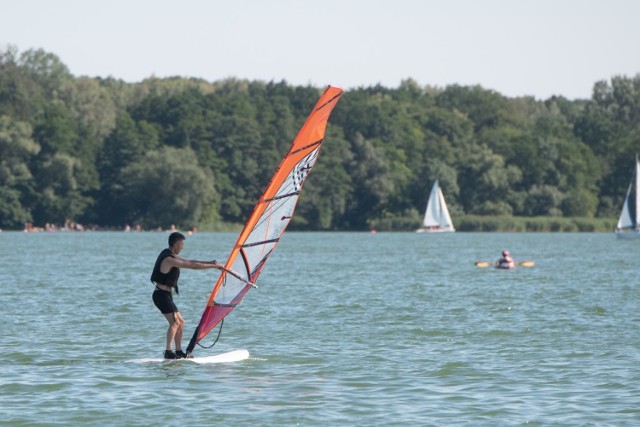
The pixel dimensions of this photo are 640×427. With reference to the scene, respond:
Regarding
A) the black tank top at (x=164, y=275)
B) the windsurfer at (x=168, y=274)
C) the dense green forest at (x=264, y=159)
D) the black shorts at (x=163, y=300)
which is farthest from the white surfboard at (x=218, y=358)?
the dense green forest at (x=264, y=159)

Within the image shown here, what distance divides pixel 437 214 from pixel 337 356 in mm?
89838

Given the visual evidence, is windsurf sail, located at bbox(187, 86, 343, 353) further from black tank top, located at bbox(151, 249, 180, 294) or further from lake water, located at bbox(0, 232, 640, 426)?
lake water, located at bbox(0, 232, 640, 426)

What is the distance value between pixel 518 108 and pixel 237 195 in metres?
47.9

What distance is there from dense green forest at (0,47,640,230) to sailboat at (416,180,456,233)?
6.15 metres

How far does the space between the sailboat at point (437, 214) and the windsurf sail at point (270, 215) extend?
90967 mm

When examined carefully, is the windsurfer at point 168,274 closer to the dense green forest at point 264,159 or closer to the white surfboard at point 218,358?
the white surfboard at point 218,358

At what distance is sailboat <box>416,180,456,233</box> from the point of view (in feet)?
354

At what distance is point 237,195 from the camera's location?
377 feet

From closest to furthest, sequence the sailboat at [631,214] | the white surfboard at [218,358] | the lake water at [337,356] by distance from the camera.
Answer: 1. the lake water at [337,356]
2. the white surfboard at [218,358]
3. the sailboat at [631,214]

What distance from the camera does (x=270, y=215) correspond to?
16.8 metres

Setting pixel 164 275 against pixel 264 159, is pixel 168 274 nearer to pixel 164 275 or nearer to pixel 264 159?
pixel 164 275

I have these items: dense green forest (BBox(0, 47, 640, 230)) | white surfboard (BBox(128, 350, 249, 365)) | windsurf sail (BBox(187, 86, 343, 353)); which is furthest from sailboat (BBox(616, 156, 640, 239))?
windsurf sail (BBox(187, 86, 343, 353))

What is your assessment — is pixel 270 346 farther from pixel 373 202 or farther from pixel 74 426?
pixel 373 202

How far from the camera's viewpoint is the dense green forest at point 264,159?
109 meters
